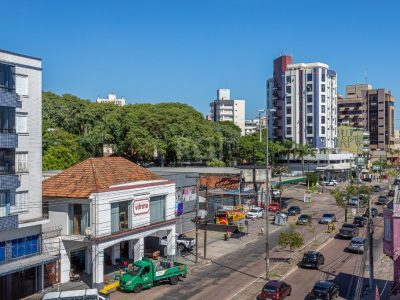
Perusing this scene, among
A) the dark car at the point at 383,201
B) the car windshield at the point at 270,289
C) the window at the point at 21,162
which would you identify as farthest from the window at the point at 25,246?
the dark car at the point at 383,201

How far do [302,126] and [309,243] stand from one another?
84875mm

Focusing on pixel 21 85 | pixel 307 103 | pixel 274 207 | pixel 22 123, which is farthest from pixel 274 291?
pixel 307 103

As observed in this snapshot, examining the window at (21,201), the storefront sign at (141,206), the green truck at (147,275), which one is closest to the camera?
the window at (21,201)

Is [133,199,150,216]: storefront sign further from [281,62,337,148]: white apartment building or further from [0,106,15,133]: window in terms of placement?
[281,62,337,148]: white apartment building

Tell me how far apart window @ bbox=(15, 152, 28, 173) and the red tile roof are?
3.92m

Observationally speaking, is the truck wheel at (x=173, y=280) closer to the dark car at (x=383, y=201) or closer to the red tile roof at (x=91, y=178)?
the red tile roof at (x=91, y=178)

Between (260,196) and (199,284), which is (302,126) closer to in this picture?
(260,196)

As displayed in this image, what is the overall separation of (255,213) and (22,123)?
4151cm

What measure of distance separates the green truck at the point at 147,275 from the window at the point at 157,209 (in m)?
5.39

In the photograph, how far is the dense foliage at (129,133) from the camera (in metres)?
92.4

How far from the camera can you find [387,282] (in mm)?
36906

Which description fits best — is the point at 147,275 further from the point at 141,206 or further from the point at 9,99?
the point at 9,99

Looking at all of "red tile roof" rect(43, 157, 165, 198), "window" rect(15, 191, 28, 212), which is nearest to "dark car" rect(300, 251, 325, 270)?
"red tile roof" rect(43, 157, 165, 198)

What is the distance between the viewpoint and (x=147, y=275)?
3534 cm
